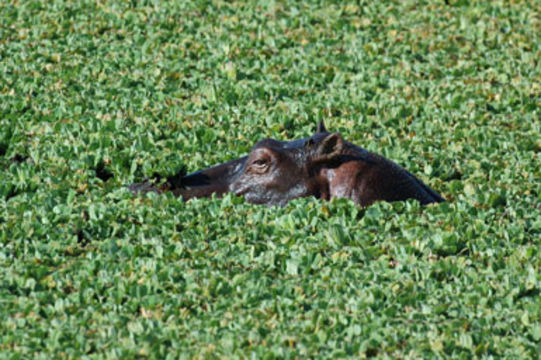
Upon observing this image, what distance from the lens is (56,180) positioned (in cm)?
800

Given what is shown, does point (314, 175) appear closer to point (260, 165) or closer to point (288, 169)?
point (288, 169)

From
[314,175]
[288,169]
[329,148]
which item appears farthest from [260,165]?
[329,148]

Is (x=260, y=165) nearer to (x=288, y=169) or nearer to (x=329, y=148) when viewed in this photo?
(x=288, y=169)

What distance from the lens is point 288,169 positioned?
24.2 feet

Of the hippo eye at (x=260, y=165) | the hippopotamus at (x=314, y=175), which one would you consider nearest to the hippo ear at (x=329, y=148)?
the hippopotamus at (x=314, y=175)

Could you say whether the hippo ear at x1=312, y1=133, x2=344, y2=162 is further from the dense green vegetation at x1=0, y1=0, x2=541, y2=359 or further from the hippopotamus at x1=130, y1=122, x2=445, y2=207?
the dense green vegetation at x1=0, y1=0, x2=541, y2=359

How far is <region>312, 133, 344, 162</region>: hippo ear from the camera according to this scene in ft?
24.1

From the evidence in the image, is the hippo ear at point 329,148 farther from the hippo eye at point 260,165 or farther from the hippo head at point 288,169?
the hippo eye at point 260,165

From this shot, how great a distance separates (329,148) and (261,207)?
562 millimetres

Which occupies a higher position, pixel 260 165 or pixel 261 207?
pixel 260 165

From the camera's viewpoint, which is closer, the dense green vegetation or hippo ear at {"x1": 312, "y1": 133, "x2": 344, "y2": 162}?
the dense green vegetation

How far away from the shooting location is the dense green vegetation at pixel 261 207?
18.7 ft

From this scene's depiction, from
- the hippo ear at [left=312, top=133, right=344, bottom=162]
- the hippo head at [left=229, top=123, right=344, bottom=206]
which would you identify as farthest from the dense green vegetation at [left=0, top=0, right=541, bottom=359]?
the hippo ear at [left=312, top=133, right=344, bottom=162]

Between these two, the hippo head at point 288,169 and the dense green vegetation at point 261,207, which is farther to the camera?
the hippo head at point 288,169
